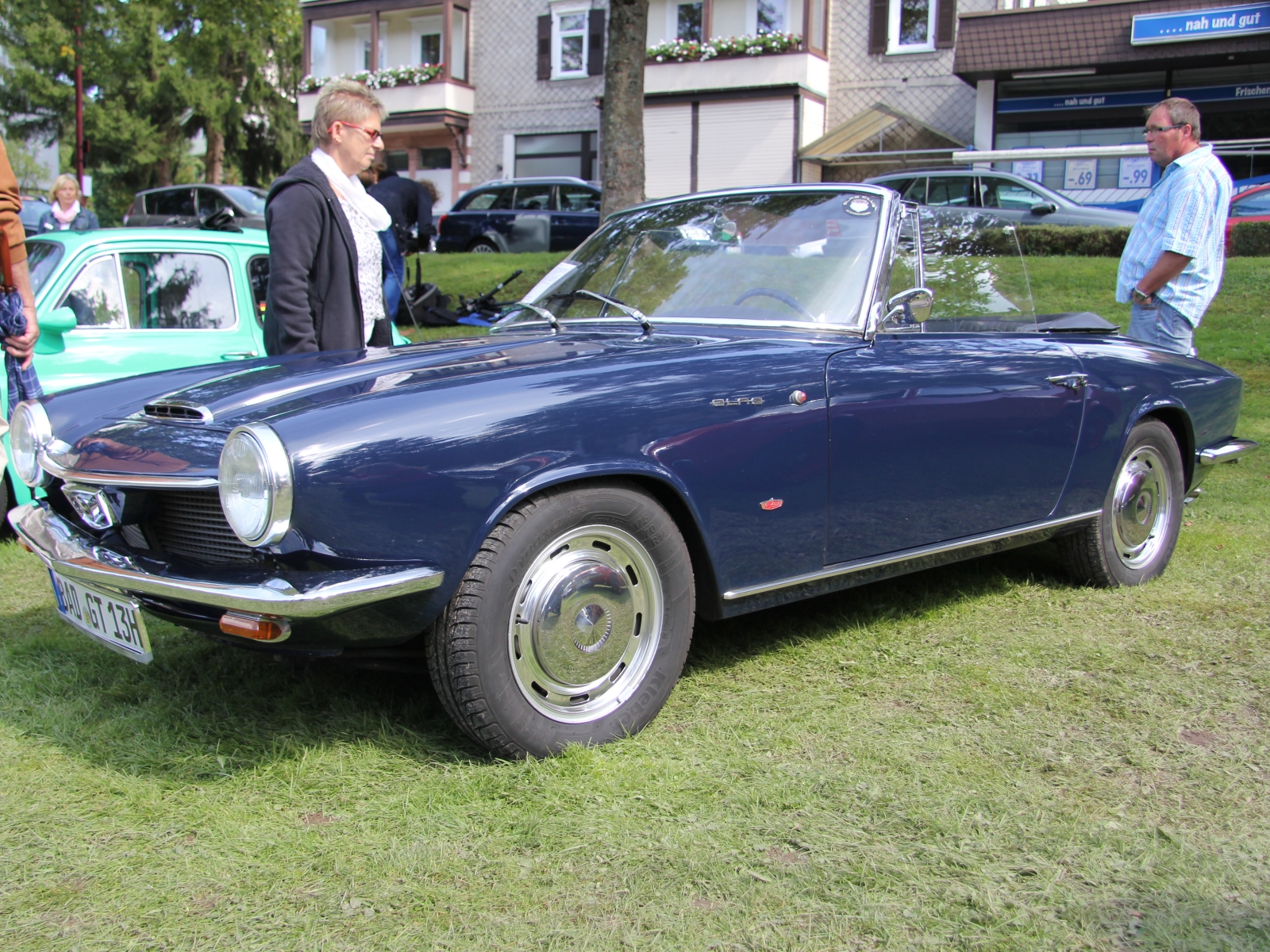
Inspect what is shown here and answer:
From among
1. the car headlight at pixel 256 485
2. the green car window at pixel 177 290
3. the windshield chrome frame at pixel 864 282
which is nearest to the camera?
the car headlight at pixel 256 485

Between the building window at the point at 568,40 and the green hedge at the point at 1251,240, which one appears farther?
the building window at the point at 568,40

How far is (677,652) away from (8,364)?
296 cm

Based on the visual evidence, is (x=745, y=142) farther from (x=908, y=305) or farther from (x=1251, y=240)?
(x=908, y=305)

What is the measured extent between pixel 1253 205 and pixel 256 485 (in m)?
13.7

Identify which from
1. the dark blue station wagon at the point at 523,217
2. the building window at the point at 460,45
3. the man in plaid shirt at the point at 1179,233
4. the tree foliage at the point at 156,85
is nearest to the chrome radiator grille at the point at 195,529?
the man in plaid shirt at the point at 1179,233

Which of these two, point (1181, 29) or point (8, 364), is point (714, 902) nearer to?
point (8, 364)

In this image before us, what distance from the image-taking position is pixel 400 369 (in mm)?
2811

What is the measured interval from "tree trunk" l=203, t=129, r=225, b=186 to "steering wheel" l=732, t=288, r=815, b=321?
24611mm

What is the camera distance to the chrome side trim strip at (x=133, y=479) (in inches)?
95.5

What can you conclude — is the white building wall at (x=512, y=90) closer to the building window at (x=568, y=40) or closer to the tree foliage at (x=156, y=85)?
the building window at (x=568, y=40)

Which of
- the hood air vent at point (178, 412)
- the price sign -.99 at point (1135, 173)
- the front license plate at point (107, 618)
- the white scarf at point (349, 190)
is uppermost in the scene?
the price sign -.99 at point (1135, 173)

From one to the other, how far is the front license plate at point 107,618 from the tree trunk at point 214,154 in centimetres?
2469

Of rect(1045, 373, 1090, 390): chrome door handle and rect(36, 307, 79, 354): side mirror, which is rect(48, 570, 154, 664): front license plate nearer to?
rect(36, 307, 79, 354): side mirror

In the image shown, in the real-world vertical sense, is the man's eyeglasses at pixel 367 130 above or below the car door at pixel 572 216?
below
